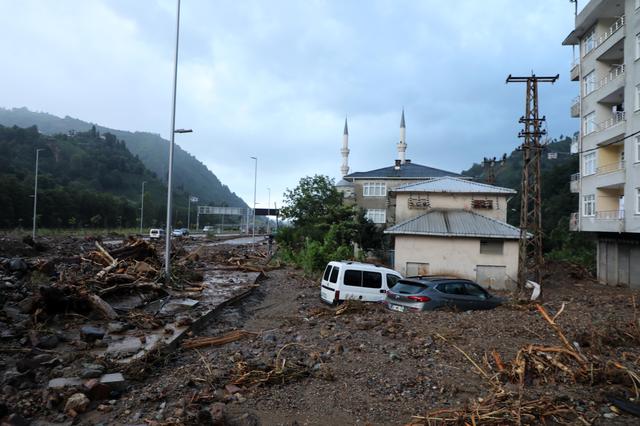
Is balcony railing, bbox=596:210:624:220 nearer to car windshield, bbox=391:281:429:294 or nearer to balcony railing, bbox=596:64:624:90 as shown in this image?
balcony railing, bbox=596:64:624:90

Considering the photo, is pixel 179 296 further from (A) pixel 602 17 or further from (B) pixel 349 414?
(A) pixel 602 17

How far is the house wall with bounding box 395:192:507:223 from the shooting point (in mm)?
27031

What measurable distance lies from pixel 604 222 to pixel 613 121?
656cm

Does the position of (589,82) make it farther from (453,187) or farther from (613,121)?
(453,187)

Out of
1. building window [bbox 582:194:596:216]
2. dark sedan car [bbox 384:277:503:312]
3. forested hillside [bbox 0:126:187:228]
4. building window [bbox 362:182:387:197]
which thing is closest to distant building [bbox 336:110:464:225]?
building window [bbox 362:182:387:197]

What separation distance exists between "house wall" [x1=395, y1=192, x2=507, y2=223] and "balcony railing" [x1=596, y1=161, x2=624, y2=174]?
6.62 m

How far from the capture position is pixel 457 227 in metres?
24.5

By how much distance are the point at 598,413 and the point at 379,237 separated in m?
29.2

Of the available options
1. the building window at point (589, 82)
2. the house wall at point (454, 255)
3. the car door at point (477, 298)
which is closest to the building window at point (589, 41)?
the building window at point (589, 82)

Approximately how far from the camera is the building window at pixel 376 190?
1759 inches

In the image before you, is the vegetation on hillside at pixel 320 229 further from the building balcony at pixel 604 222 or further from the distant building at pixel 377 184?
the building balcony at pixel 604 222

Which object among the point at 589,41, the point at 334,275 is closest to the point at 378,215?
the point at 589,41

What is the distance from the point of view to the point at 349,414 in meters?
5.29

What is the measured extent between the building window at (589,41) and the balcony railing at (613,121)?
5587mm
